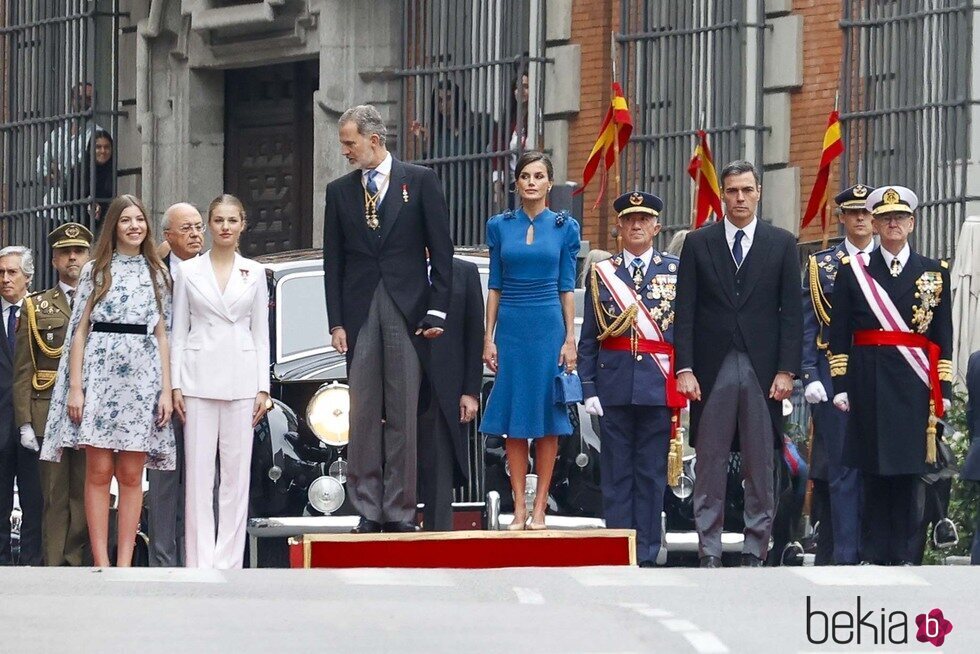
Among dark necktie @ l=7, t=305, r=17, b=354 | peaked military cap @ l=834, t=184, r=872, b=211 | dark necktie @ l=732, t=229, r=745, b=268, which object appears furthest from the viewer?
dark necktie @ l=7, t=305, r=17, b=354

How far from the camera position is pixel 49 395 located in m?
14.4

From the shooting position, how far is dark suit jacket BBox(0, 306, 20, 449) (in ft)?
48.3

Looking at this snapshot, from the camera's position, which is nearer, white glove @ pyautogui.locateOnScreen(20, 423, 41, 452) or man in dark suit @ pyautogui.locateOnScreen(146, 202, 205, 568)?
man in dark suit @ pyautogui.locateOnScreen(146, 202, 205, 568)

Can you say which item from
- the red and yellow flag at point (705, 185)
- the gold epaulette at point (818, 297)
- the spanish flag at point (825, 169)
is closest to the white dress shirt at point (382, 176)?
the gold epaulette at point (818, 297)

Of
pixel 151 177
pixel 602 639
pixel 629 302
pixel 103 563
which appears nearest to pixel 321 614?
pixel 602 639

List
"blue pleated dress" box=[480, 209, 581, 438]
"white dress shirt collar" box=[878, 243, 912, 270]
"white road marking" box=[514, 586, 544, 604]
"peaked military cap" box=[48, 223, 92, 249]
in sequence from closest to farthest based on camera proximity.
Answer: "white road marking" box=[514, 586, 544, 604] < "blue pleated dress" box=[480, 209, 581, 438] < "white dress shirt collar" box=[878, 243, 912, 270] < "peaked military cap" box=[48, 223, 92, 249]

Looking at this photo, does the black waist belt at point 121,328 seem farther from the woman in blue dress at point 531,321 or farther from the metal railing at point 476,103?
the metal railing at point 476,103

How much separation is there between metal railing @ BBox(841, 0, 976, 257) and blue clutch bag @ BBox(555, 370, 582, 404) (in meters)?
7.26

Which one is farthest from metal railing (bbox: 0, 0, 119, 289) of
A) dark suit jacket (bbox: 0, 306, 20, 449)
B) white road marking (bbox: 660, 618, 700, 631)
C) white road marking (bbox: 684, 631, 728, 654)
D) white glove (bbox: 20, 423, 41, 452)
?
white road marking (bbox: 684, 631, 728, 654)

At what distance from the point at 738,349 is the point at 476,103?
34.2ft

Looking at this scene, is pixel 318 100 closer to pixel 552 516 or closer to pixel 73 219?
pixel 73 219

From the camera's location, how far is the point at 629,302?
1388 cm

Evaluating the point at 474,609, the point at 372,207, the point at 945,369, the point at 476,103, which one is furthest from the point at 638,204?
the point at 476,103

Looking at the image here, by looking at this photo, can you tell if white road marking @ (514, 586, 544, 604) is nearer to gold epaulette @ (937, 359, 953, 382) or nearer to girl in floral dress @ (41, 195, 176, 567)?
girl in floral dress @ (41, 195, 176, 567)
